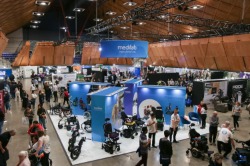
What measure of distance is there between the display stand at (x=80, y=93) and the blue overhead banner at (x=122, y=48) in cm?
252

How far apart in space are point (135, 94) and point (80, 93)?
3218 millimetres

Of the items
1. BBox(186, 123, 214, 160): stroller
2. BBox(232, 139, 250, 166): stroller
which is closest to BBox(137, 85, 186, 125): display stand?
BBox(186, 123, 214, 160): stroller

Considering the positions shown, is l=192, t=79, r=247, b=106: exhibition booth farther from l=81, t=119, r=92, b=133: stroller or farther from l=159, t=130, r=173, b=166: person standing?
l=159, t=130, r=173, b=166: person standing

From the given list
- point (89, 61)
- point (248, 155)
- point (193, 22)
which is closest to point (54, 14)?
point (89, 61)

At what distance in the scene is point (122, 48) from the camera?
10531mm

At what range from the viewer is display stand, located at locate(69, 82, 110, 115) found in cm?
1251

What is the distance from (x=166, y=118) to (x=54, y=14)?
25.1 metres

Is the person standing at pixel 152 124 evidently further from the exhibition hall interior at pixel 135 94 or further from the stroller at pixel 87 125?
the stroller at pixel 87 125

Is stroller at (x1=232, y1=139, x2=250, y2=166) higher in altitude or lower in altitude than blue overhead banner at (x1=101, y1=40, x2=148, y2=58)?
lower

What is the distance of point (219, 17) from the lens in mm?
16750


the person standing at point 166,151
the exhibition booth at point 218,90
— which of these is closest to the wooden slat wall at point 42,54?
the exhibition booth at point 218,90

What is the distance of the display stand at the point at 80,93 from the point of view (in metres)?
12.5

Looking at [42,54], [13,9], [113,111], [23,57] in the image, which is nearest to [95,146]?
[113,111]

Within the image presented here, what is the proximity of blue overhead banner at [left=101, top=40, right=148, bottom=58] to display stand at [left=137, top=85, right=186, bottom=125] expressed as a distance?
1.95m
